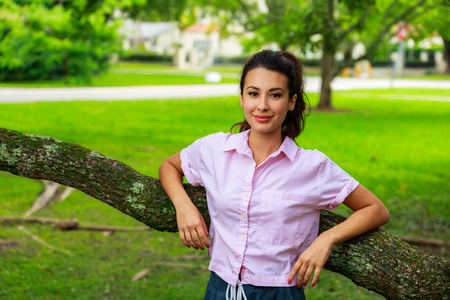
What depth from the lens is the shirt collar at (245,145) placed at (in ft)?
6.84

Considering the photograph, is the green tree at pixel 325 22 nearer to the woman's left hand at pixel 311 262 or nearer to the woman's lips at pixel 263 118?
the woman's lips at pixel 263 118

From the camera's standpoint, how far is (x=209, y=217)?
96.1 inches

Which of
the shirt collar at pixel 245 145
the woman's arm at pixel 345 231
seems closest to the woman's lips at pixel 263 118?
the shirt collar at pixel 245 145

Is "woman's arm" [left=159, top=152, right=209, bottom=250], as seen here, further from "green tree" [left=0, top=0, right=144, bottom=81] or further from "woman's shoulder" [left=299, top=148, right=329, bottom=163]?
"green tree" [left=0, top=0, right=144, bottom=81]

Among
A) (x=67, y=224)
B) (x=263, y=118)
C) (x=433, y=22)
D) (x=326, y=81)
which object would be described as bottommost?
(x=67, y=224)

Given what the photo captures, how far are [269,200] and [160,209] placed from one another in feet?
2.06

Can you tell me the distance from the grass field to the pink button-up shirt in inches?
106

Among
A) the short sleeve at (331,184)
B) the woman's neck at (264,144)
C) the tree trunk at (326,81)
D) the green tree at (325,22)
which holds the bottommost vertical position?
the tree trunk at (326,81)

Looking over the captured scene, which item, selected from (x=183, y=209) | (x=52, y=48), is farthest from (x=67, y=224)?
(x=52, y=48)

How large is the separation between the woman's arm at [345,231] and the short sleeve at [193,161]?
0.54 metres

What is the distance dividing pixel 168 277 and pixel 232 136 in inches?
121

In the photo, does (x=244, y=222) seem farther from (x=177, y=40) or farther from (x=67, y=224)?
(x=177, y=40)

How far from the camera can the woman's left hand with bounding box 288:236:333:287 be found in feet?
6.58

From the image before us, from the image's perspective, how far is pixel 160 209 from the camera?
248 centimetres
